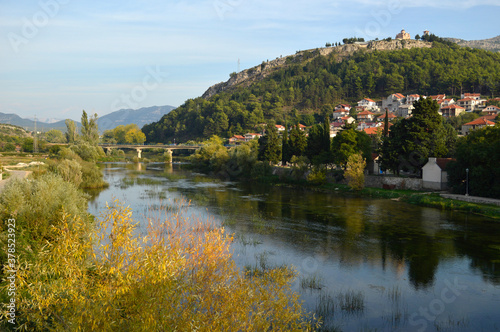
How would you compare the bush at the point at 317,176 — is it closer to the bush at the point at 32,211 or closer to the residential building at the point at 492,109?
the bush at the point at 32,211

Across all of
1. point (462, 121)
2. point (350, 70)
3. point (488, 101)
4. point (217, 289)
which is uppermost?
point (350, 70)

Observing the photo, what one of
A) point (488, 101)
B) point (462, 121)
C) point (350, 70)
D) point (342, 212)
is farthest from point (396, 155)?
point (350, 70)

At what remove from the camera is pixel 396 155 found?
4462 cm

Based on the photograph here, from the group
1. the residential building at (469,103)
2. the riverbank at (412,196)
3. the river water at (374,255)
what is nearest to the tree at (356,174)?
the riverbank at (412,196)

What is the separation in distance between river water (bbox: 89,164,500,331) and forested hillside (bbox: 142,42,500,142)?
102511mm

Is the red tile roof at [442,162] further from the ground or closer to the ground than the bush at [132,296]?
further from the ground

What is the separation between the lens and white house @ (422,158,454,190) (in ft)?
132

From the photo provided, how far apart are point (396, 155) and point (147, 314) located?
4268 cm

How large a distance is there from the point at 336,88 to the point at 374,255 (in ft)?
516

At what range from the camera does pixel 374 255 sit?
2175 cm

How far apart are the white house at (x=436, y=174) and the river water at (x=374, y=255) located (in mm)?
5623

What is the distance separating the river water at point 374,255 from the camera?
14539mm

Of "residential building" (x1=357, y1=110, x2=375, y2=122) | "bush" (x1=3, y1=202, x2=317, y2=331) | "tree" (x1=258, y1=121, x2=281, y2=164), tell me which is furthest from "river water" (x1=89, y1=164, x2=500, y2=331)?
"residential building" (x1=357, y1=110, x2=375, y2=122)

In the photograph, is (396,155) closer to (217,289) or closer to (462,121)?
(217,289)
